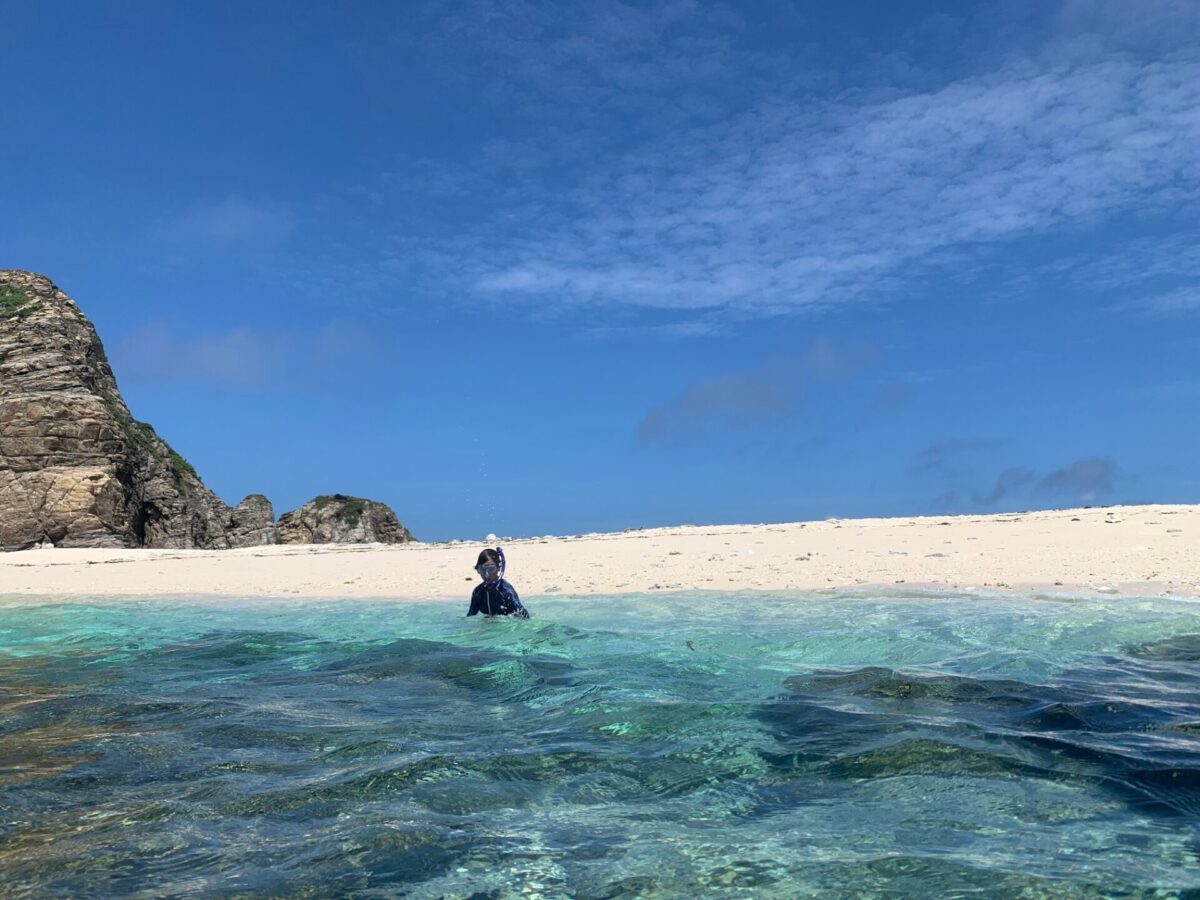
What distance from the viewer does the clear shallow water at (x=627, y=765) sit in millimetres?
4047

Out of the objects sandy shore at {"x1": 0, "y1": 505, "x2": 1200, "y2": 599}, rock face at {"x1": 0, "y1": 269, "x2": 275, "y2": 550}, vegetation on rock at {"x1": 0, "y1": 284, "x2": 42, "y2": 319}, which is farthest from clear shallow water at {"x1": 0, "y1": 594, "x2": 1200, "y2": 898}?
vegetation on rock at {"x1": 0, "y1": 284, "x2": 42, "y2": 319}

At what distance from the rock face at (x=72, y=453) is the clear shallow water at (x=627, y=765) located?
81.5ft

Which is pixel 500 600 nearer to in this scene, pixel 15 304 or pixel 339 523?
pixel 339 523

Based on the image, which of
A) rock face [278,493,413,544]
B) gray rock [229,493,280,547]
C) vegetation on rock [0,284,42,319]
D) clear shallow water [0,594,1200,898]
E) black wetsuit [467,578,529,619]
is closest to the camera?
clear shallow water [0,594,1200,898]

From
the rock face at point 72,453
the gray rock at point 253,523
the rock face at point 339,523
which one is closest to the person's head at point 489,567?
the rock face at point 72,453

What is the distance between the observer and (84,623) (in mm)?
14680

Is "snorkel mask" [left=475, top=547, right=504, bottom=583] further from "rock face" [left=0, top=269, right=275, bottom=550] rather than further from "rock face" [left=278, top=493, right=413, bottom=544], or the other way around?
"rock face" [left=278, top=493, right=413, bottom=544]

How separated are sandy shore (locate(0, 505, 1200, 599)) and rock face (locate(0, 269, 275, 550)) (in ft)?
15.3

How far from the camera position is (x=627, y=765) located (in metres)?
5.84

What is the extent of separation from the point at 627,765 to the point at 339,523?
121 feet

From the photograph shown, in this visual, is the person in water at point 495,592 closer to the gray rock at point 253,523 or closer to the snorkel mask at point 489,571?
the snorkel mask at point 489,571

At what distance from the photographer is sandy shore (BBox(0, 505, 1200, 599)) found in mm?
15844

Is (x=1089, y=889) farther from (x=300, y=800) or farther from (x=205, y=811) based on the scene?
(x=205, y=811)

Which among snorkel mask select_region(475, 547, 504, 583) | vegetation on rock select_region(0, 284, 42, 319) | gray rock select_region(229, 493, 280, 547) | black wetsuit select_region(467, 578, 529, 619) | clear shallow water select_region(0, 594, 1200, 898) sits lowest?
clear shallow water select_region(0, 594, 1200, 898)
